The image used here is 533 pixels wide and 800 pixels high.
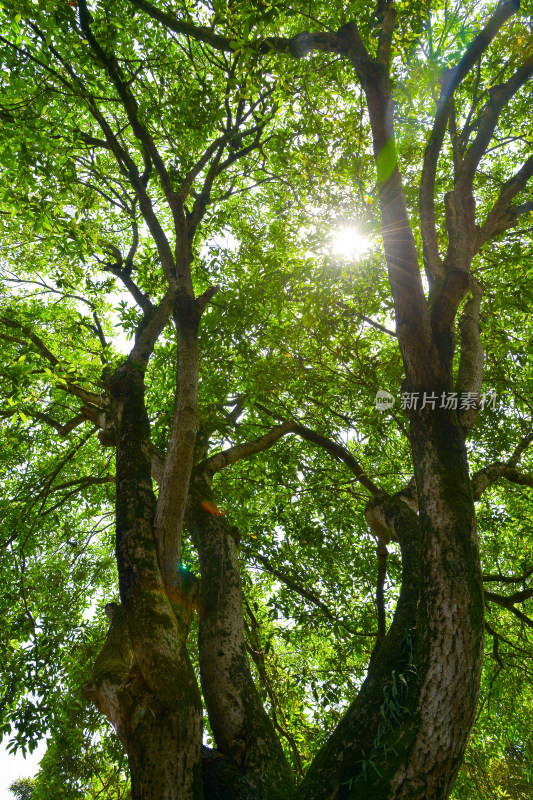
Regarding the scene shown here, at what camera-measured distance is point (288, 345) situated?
8312 mm

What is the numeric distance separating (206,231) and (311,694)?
393 inches

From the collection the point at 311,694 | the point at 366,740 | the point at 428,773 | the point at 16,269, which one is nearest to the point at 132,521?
the point at 366,740

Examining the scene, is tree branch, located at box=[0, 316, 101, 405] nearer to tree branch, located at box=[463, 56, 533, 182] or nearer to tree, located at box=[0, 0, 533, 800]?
tree, located at box=[0, 0, 533, 800]

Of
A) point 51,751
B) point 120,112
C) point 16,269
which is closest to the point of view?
point 51,751

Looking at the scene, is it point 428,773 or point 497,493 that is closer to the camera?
point 428,773

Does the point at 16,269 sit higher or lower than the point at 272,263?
higher

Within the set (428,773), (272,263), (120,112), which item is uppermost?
(120,112)

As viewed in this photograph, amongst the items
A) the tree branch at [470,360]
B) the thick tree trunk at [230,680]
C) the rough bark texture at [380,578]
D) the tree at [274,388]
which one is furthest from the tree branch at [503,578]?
the thick tree trunk at [230,680]

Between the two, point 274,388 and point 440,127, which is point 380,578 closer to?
point 274,388

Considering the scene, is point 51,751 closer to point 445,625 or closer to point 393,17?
point 445,625

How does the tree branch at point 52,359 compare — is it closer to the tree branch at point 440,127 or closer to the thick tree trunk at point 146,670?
the thick tree trunk at point 146,670

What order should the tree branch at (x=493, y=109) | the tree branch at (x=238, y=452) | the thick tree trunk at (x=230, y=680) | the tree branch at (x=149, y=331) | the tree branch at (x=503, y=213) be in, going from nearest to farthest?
the thick tree trunk at (x=230, y=680), the tree branch at (x=493, y=109), the tree branch at (x=503, y=213), the tree branch at (x=149, y=331), the tree branch at (x=238, y=452)

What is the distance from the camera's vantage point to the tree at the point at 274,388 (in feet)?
11.0

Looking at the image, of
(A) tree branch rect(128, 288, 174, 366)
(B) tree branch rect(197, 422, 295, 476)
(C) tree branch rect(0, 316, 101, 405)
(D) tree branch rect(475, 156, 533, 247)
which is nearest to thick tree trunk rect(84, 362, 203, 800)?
(C) tree branch rect(0, 316, 101, 405)
